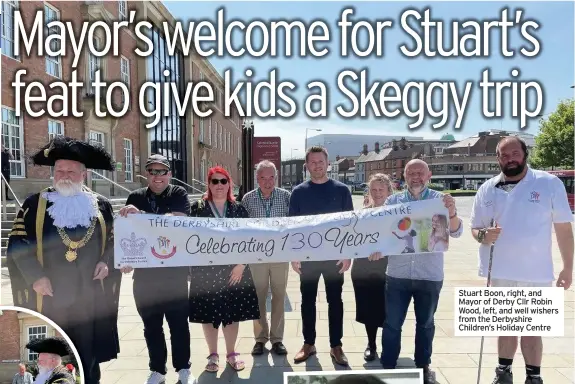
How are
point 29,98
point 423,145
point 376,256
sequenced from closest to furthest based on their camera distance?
1. point 376,256
2. point 29,98
3. point 423,145

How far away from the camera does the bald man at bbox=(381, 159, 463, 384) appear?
3.43 meters

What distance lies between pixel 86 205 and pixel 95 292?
0.65 meters

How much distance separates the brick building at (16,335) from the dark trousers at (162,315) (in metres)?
1.04

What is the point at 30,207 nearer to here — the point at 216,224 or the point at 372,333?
the point at 216,224

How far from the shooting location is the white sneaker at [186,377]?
3.62 metres

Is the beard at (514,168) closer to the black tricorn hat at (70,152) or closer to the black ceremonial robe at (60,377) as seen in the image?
the black tricorn hat at (70,152)

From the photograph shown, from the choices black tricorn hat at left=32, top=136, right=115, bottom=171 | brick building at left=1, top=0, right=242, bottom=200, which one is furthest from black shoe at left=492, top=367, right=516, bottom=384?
brick building at left=1, top=0, right=242, bottom=200

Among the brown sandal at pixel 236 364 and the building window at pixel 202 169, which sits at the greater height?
the building window at pixel 202 169

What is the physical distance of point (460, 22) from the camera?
415 centimetres

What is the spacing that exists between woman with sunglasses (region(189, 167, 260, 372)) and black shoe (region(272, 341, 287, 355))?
1.53 ft

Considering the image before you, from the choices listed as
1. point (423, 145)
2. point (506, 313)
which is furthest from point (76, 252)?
point (423, 145)

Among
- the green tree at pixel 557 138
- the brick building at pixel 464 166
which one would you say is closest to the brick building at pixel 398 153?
the brick building at pixel 464 166

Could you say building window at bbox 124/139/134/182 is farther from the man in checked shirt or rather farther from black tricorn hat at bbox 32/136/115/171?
black tricorn hat at bbox 32/136/115/171

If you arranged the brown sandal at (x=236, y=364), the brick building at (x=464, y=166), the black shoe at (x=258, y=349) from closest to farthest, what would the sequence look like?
the brown sandal at (x=236, y=364), the black shoe at (x=258, y=349), the brick building at (x=464, y=166)
